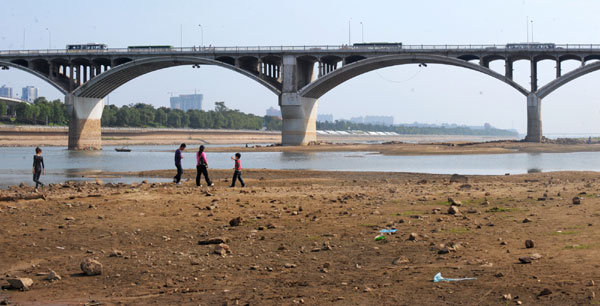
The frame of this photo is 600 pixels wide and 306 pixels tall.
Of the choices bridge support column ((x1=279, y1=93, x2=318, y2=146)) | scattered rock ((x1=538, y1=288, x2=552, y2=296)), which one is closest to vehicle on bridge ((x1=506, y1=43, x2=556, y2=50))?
bridge support column ((x1=279, y1=93, x2=318, y2=146))

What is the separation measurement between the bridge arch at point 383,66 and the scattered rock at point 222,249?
80.9m

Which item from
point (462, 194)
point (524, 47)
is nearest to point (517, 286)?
point (462, 194)

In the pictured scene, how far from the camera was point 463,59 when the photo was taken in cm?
9600

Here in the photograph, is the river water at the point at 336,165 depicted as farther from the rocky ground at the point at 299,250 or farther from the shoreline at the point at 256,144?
the rocky ground at the point at 299,250

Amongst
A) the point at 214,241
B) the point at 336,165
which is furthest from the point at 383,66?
the point at 214,241

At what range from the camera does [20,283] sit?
435 inches

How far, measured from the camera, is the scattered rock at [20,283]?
1100cm

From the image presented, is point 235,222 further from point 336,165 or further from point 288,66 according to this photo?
point 288,66

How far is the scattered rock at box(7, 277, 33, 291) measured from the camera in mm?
11003

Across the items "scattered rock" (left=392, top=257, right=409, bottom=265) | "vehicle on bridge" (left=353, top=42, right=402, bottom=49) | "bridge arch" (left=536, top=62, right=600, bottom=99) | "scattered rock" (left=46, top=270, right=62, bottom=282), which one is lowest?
"scattered rock" (left=46, top=270, right=62, bottom=282)

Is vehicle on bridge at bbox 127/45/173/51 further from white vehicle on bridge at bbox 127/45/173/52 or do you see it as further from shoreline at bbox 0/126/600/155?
shoreline at bbox 0/126/600/155

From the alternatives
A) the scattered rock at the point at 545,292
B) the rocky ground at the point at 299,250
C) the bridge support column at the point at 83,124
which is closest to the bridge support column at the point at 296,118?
the bridge support column at the point at 83,124

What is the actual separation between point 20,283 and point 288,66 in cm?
8917

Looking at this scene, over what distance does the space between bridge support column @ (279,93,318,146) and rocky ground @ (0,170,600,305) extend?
79220mm
